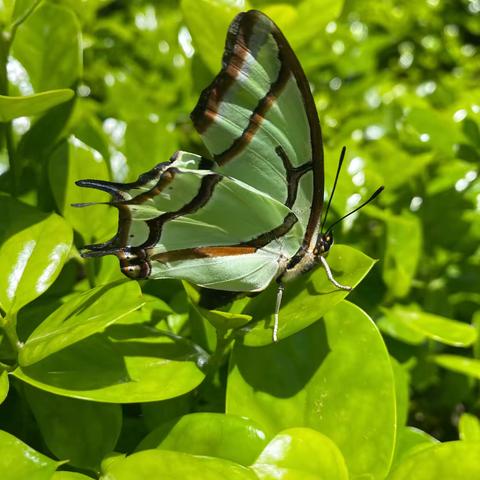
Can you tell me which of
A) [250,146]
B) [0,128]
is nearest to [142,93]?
[0,128]

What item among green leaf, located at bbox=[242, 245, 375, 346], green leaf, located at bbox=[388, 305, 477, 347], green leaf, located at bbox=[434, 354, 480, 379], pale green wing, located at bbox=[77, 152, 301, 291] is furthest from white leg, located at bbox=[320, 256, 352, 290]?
green leaf, located at bbox=[434, 354, 480, 379]

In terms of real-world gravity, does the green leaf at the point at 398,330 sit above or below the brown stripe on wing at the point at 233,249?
below

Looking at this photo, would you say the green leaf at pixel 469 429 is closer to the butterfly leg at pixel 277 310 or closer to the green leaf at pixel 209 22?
the butterfly leg at pixel 277 310

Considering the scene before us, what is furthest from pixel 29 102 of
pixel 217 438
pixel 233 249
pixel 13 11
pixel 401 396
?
pixel 401 396

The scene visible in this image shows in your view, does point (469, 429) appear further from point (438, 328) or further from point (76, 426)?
point (76, 426)

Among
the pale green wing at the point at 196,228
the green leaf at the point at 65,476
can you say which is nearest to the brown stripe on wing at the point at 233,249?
the pale green wing at the point at 196,228
